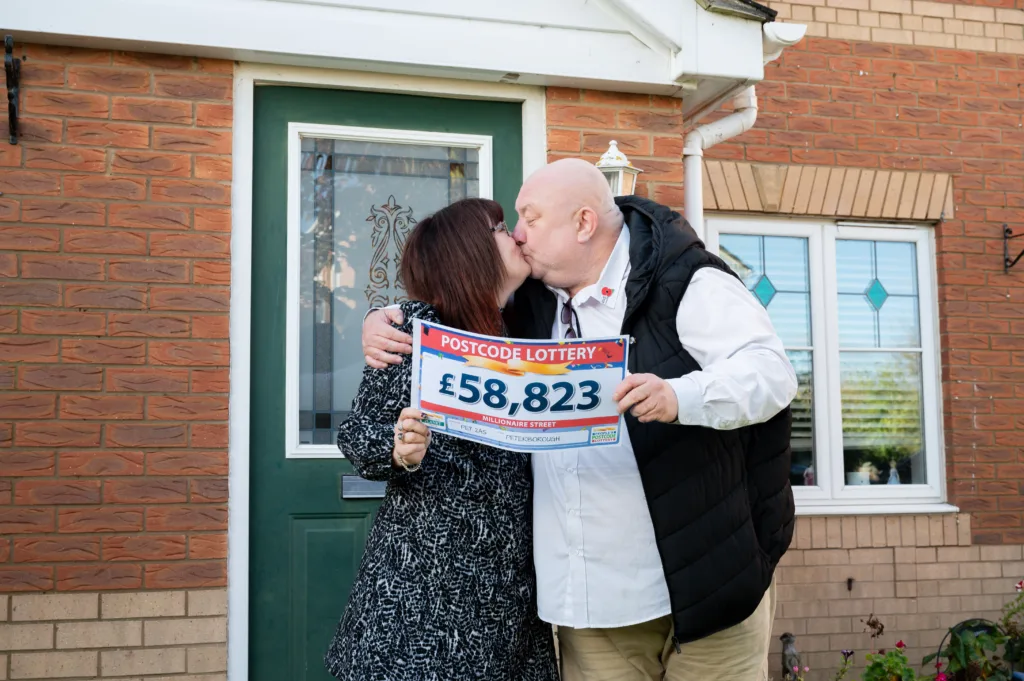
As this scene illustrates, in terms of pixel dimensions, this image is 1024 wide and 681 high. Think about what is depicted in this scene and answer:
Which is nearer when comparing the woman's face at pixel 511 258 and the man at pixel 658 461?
the man at pixel 658 461

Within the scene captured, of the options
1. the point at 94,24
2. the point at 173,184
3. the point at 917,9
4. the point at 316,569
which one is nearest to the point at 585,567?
the point at 316,569

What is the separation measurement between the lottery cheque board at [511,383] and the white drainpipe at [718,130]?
2.19 metres

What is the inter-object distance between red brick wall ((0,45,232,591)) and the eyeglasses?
1.53 metres

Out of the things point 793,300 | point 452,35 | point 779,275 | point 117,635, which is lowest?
point 117,635

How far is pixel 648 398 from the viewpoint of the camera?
216cm

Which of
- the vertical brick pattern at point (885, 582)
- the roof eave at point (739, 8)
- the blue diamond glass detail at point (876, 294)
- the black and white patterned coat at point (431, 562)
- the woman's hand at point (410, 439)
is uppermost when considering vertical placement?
the roof eave at point (739, 8)

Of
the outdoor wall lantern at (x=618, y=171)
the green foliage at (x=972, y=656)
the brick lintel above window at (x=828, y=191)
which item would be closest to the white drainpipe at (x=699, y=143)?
the outdoor wall lantern at (x=618, y=171)

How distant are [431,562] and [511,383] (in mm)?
485

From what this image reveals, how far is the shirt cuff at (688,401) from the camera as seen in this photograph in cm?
218

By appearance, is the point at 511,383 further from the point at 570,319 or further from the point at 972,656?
the point at 972,656

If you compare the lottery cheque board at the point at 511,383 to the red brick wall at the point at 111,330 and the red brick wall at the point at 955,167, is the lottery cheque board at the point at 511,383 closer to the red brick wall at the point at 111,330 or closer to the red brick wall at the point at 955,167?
the red brick wall at the point at 111,330

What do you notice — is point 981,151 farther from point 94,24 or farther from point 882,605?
point 94,24

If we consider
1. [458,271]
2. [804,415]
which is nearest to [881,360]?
[804,415]

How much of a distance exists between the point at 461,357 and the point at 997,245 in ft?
15.6
